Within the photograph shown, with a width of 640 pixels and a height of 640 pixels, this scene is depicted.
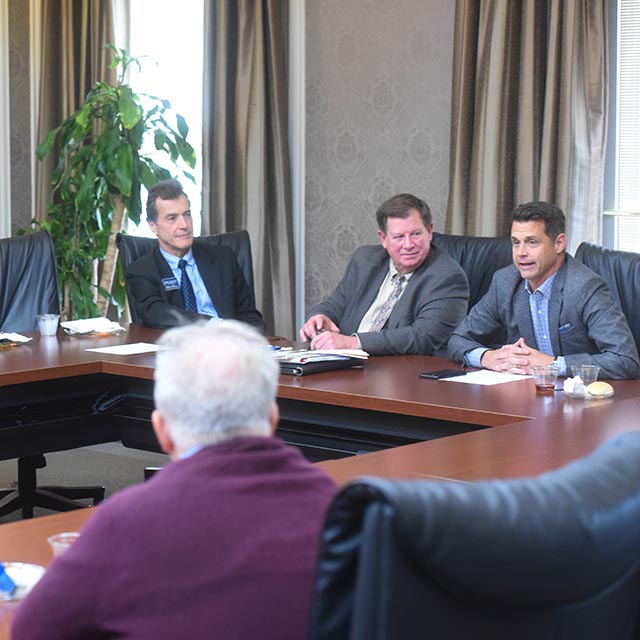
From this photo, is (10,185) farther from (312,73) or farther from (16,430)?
(16,430)

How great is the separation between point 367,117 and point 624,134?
1.43 meters

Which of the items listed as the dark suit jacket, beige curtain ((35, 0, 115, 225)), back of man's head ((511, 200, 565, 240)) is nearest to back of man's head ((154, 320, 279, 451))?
back of man's head ((511, 200, 565, 240))

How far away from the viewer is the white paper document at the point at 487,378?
3.39 meters

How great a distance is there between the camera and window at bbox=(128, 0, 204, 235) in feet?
21.8

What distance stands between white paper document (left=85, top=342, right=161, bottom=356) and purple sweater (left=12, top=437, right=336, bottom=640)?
276 cm

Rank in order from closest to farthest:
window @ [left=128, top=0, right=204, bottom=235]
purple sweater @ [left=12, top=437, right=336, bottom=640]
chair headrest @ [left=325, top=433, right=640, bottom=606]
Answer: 1. chair headrest @ [left=325, top=433, right=640, bottom=606]
2. purple sweater @ [left=12, top=437, right=336, bottom=640]
3. window @ [left=128, top=0, right=204, bottom=235]

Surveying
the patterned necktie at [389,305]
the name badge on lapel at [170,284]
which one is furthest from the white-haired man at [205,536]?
the name badge on lapel at [170,284]

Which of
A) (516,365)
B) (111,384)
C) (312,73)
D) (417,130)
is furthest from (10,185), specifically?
(516,365)

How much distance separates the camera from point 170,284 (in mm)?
4801

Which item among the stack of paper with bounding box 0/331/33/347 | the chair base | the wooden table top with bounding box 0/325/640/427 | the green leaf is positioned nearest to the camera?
the wooden table top with bounding box 0/325/640/427

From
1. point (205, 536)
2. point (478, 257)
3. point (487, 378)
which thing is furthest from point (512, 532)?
point (478, 257)

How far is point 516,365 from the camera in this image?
3.54 metres

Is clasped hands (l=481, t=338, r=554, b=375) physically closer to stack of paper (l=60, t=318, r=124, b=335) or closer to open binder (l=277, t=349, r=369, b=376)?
open binder (l=277, t=349, r=369, b=376)

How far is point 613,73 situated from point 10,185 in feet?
12.4
